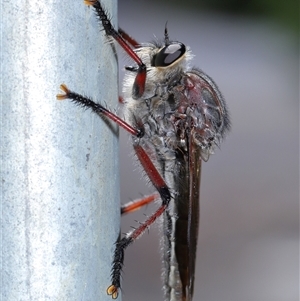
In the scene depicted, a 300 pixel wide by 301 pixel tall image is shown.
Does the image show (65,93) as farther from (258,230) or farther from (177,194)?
(258,230)

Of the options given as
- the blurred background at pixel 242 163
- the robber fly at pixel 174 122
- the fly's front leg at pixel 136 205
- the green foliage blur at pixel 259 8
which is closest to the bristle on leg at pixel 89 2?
the robber fly at pixel 174 122

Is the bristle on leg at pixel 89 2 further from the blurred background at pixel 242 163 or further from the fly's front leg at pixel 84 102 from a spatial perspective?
the blurred background at pixel 242 163

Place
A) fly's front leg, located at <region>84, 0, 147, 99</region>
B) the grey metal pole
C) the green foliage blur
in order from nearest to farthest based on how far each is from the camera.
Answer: the grey metal pole
fly's front leg, located at <region>84, 0, 147, 99</region>
the green foliage blur

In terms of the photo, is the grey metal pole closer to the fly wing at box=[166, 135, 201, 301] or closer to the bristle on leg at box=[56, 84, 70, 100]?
the bristle on leg at box=[56, 84, 70, 100]

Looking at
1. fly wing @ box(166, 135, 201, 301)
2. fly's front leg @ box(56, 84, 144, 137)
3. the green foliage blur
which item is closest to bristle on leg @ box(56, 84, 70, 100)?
fly's front leg @ box(56, 84, 144, 137)

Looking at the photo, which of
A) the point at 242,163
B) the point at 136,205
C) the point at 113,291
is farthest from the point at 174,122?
the point at 242,163

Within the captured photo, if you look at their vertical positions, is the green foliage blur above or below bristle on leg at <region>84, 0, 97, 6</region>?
above

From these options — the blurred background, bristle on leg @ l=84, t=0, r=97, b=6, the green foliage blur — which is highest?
the green foliage blur

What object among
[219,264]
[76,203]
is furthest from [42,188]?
[219,264]
